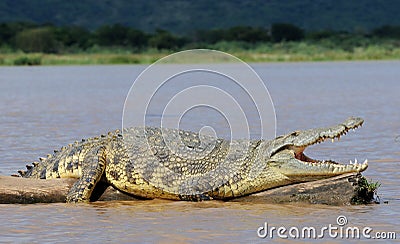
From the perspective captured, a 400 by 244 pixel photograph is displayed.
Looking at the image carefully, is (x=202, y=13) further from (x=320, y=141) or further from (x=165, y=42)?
(x=320, y=141)

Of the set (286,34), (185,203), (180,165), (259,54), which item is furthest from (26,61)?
(185,203)

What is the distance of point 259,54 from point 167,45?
34.4 ft

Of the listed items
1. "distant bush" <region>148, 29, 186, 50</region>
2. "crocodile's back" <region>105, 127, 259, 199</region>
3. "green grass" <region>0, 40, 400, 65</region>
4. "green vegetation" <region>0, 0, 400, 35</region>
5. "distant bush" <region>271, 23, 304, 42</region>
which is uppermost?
"green vegetation" <region>0, 0, 400, 35</region>

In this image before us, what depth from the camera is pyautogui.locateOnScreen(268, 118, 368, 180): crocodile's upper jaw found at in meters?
8.33

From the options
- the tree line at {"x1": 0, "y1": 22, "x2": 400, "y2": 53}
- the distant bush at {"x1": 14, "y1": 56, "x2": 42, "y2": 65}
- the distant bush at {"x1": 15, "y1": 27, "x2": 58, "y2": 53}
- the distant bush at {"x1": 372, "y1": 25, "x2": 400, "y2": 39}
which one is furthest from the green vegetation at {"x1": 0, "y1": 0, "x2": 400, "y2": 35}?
the distant bush at {"x1": 14, "y1": 56, "x2": 42, "y2": 65}

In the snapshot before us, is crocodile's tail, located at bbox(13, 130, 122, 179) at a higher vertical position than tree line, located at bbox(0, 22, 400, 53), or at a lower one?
lower

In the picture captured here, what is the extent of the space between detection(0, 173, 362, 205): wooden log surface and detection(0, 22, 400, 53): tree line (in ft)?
170

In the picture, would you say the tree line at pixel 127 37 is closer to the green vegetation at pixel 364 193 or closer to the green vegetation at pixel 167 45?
the green vegetation at pixel 167 45

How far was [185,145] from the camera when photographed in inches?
354

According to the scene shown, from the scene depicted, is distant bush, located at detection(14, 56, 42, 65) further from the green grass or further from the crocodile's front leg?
the crocodile's front leg

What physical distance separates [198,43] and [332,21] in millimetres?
26372

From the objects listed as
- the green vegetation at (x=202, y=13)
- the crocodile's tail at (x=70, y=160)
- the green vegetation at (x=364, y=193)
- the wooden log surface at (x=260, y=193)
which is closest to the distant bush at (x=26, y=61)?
the green vegetation at (x=202, y=13)

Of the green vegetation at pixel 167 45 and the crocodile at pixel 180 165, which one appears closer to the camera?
the crocodile at pixel 180 165

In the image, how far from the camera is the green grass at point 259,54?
51.7 meters
